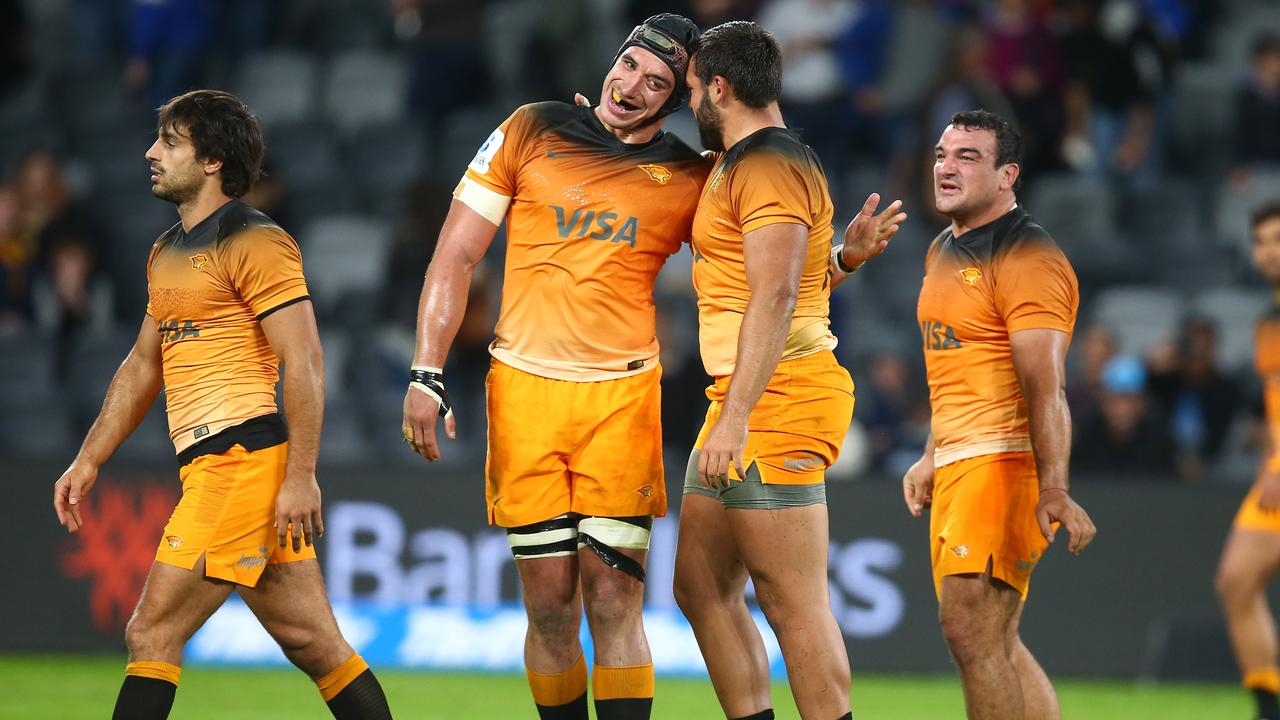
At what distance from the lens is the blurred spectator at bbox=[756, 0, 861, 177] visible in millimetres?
14031

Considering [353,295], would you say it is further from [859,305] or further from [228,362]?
[228,362]

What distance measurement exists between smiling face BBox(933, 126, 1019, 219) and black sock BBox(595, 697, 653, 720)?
7.27 feet

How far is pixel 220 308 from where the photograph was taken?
5.80 metres

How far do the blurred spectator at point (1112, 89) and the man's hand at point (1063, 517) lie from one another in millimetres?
8781

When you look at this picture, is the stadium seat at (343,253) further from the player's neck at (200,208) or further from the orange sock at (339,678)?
the orange sock at (339,678)

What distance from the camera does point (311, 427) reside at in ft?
18.9

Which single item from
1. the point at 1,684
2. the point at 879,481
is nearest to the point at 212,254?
the point at 1,684

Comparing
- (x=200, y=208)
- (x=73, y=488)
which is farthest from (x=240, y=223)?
(x=73, y=488)

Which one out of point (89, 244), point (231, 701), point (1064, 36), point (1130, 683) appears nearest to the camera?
point (231, 701)

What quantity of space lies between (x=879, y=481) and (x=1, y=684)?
5.51 metres

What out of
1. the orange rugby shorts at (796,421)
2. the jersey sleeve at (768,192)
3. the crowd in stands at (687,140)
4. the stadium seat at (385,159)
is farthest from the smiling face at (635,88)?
the stadium seat at (385,159)

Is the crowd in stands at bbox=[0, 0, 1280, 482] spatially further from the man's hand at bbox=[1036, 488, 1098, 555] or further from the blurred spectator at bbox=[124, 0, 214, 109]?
the man's hand at bbox=[1036, 488, 1098, 555]

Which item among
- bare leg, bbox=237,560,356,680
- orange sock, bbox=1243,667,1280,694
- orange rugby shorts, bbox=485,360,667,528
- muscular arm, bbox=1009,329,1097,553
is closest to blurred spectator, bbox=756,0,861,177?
orange sock, bbox=1243,667,1280,694

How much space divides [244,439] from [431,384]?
0.71 metres
